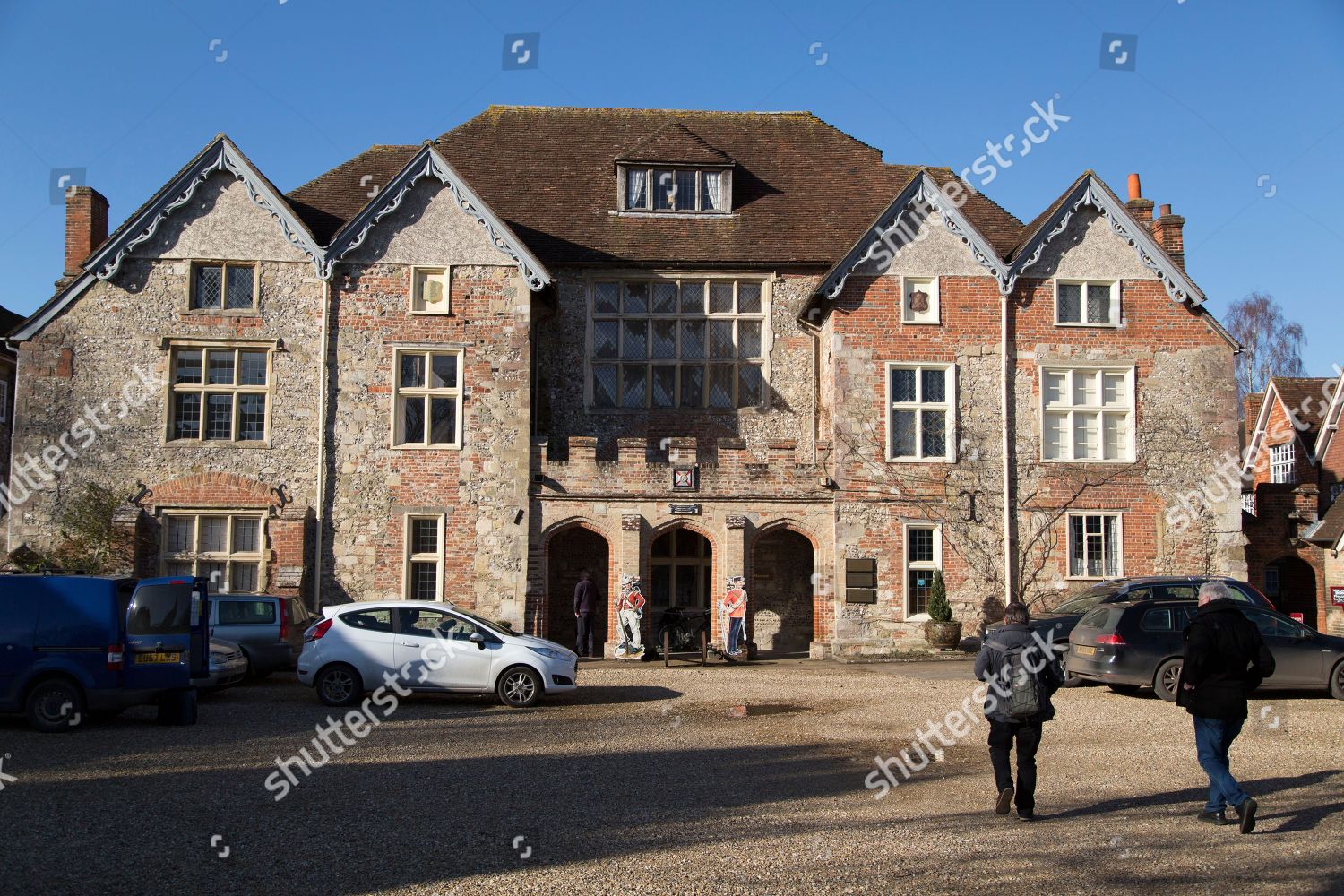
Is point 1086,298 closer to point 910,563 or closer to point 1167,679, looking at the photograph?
point 910,563

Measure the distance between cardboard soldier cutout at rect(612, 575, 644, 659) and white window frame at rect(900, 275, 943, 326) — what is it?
829cm

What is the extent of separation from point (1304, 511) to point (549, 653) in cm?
1991

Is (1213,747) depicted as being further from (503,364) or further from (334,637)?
(503,364)

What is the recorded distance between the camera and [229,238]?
24.7 m

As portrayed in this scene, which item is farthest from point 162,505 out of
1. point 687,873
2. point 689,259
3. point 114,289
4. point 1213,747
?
point 1213,747

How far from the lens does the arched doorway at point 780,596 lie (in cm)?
2670

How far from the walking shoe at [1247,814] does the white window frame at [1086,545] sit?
1632 centimetres

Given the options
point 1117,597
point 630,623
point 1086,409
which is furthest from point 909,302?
point 630,623

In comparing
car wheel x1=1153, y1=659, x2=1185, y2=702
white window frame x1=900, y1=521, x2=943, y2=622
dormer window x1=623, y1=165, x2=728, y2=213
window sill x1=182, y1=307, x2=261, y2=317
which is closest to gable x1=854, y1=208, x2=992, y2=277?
dormer window x1=623, y1=165, x2=728, y2=213

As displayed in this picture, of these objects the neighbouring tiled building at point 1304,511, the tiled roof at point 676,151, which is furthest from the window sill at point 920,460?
the neighbouring tiled building at point 1304,511

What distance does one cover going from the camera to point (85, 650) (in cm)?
1416

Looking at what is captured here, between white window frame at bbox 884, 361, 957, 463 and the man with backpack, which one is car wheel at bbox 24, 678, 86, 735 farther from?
white window frame at bbox 884, 361, 957, 463

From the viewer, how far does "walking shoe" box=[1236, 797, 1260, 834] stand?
9055 mm

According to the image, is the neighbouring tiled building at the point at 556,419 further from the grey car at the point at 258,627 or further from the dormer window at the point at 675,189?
the grey car at the point at 258,627
